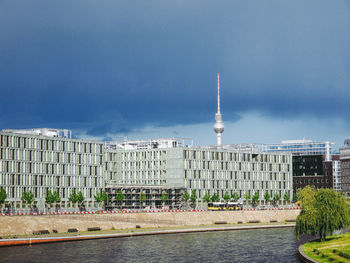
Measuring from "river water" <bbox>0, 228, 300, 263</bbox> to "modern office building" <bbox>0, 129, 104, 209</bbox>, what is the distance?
57054 mm

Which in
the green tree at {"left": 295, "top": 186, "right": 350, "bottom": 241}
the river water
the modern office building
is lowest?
the river water

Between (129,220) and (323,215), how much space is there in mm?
65494

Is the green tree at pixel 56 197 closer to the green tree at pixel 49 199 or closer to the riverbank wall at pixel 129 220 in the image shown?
the green tree at pixel 49 199

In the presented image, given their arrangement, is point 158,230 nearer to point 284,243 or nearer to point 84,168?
point 284,243

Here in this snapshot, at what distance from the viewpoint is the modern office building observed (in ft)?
562

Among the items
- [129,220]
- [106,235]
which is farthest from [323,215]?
[129,220]

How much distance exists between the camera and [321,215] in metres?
96.4

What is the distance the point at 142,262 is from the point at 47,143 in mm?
102761

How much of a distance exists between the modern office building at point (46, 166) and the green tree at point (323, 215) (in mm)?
95882

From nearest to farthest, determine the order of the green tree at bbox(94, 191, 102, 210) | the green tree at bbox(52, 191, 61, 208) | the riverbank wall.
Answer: the riverbank wall < the green tree at bbox(52, 191, 61, 208) < the green tree at bbox(94, 191, 102, 210)

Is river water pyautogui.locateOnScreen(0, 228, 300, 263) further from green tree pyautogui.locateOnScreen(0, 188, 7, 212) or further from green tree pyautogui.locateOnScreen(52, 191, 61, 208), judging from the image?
green tree pyautogui.locateOnScreen(52, 191, 61, 208)

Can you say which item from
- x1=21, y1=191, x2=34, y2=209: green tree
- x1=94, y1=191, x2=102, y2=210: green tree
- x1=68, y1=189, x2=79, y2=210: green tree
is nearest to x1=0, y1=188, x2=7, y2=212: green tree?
x1=21, y1=191, x2=34, y2=209: green tree

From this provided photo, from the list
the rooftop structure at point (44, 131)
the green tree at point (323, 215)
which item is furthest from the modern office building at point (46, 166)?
the green tree at point (323, 215)

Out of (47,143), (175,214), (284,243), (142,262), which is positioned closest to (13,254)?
(142,262)
